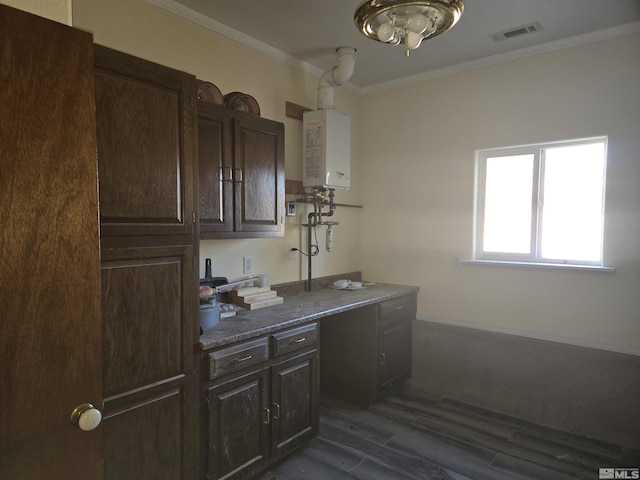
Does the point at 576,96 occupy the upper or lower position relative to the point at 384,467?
upper

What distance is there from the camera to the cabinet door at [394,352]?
309 centimetres

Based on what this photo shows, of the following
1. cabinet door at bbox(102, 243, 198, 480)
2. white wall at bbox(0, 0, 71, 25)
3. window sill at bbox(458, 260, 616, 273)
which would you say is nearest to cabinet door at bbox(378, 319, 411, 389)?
window sill at bbox(458, 260, 616, 273)

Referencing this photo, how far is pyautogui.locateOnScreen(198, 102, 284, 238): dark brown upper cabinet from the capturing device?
7.13 ft

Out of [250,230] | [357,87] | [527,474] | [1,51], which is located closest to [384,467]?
[527,474]

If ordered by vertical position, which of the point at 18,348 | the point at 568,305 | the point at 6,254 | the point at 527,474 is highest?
the point at 6,254

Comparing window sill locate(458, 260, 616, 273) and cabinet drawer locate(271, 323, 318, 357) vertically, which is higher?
window sill locate(458, 260, 616, 273)

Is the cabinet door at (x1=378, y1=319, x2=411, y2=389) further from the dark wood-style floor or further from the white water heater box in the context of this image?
the white water heater box

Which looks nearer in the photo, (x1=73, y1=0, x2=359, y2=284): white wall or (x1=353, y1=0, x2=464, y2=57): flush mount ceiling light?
(x1=353, y1=0, x2=464, y2=57): flush mount ceiling light

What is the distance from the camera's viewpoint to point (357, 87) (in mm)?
3697

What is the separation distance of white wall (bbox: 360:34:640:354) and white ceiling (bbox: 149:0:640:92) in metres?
0.11

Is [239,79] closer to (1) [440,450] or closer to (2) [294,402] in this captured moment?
(2) [294,402]

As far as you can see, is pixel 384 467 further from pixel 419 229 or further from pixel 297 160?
pixel 297 160

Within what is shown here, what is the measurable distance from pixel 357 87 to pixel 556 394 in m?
2.94

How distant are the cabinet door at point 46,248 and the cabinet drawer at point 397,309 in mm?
2313
